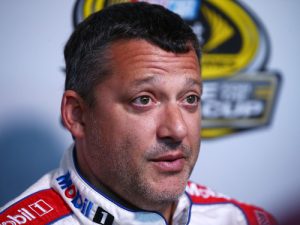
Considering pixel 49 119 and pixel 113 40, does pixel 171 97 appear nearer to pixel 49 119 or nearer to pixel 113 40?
pixel 113 40

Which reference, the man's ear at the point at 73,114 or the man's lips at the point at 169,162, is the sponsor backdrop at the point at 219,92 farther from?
the man's lips at the point at 169,162

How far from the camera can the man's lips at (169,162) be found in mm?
774

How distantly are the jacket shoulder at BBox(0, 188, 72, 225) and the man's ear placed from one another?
0.15 m

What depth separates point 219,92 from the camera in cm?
121

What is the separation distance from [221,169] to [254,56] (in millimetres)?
381

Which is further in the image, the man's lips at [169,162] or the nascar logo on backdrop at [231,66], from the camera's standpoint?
the nascar logo on backdrop at [231,66]

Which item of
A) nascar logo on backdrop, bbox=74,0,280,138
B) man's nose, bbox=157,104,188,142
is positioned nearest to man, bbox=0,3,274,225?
man's nose, bbox=157,104,188,142

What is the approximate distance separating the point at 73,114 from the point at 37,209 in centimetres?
22

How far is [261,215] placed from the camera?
3.67ft

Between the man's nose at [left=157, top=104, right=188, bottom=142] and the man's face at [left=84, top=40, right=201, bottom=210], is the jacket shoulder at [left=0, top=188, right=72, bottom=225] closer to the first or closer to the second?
the man's face at [left=84, top=40, right=201, bottom=210]

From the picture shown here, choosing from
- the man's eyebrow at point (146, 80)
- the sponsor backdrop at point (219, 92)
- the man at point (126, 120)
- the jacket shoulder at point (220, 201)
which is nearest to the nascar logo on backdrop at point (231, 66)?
the sponsor backdrop at point (219, 92)

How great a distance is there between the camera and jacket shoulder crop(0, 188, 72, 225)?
811 millimetres

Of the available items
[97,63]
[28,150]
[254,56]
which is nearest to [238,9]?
[254,56]

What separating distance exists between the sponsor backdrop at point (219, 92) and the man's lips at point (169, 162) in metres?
0.40
